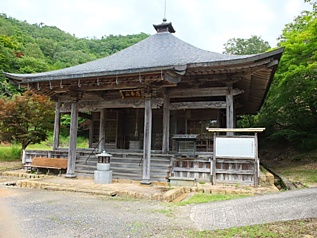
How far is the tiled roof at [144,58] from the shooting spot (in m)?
8.60

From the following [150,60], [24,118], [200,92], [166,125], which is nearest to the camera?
[200,92]

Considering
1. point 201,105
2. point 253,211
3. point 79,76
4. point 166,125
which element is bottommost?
point 253,211

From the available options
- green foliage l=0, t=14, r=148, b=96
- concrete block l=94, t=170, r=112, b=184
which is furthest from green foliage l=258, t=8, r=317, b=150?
green foliage l=0, t=14, r=148, b=96

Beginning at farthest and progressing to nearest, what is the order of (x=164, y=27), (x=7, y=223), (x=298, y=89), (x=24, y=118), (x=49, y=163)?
1. (x=164, y=27)
2. (x=24, y=118)
3. (x=298, y=89)
4. (x=49, y=163)
5. (x=7, y=223)

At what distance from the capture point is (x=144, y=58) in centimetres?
1054

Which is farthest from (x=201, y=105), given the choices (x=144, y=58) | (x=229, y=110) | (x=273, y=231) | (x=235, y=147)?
(x=273, y=231)

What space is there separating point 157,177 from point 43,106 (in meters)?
8.97

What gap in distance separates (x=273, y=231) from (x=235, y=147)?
4246 millimetres

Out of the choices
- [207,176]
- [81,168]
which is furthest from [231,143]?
[81,168]

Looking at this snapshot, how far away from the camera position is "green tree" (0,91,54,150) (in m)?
13.4

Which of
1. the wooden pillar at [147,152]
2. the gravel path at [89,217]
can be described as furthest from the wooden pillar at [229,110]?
the gravel path at [89,217]

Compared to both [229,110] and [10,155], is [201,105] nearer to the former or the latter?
[229,110]

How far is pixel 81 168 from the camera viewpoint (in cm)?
980

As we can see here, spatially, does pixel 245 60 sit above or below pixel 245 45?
below
